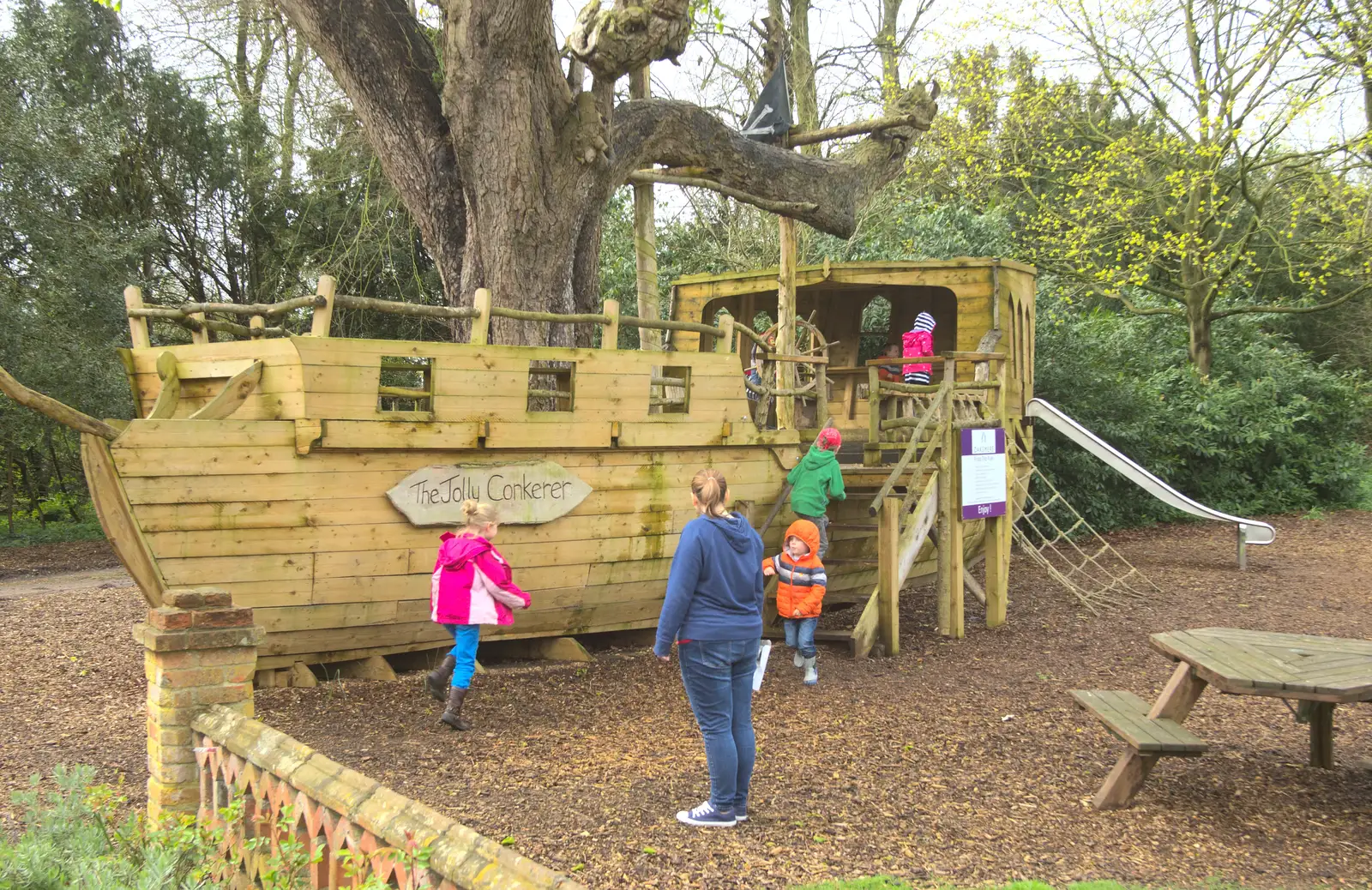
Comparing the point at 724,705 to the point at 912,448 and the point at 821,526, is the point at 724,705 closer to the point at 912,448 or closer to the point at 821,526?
the point at 821,526

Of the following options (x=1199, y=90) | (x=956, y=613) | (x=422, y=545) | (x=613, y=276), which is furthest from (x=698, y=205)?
(x=422, y=545)

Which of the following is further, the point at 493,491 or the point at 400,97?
the point at 400,97

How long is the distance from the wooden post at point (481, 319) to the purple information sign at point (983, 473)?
13.1 ft

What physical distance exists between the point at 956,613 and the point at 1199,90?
40.4 ft

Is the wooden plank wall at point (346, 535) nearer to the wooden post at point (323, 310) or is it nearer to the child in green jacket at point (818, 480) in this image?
the wooden post at point (323, 310)

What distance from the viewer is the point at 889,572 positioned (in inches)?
325

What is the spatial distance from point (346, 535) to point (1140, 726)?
14.9 ft

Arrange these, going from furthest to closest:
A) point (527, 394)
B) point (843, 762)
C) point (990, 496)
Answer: point (990, 496) < point (527, 394) < point (843, 762)

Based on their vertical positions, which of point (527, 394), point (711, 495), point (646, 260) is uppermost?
point (646, 260)

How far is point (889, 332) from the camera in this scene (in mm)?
14594

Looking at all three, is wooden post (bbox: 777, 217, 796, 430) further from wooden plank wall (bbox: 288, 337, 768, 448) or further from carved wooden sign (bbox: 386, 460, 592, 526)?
carved wooden sign (bbox: 386, 460, 592, 526)

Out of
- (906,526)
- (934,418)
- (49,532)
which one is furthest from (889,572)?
(49,532)

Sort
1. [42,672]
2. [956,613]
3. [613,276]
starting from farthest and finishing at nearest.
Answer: [613,276] → [956,613] → [42,672]

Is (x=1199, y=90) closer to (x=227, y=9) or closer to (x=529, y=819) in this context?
(x=227, y=9)
